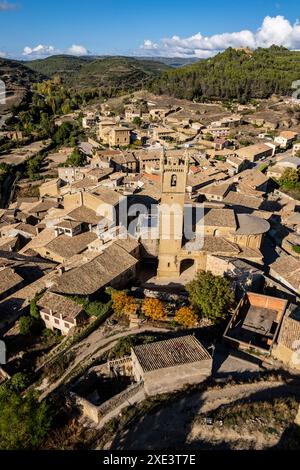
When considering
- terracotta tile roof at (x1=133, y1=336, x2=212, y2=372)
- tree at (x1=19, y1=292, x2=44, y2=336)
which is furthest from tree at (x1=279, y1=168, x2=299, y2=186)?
tree at (x1=19, y1=292, x2=44, y2=336)

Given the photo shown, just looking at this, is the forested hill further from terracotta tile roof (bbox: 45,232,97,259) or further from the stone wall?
the stone wall

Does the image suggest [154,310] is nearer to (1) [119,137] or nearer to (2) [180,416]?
(2) [180,416]

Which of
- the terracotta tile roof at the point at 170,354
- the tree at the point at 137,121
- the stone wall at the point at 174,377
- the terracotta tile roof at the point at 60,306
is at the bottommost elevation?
the terracotta tile roof at the point at 60,306

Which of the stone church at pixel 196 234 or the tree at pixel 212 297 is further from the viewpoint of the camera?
the stone church at pixel 196 234

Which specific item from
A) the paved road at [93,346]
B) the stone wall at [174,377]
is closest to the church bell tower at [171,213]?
the paved road at [93,346]

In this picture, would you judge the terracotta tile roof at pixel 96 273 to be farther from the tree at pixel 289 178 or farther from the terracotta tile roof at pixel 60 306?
the tree at pixel 289 178
